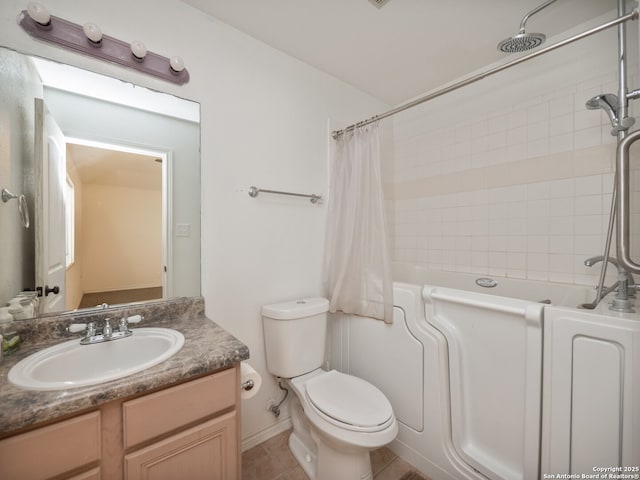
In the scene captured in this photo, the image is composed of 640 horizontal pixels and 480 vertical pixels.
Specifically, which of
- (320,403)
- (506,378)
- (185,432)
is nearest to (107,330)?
(185,432)

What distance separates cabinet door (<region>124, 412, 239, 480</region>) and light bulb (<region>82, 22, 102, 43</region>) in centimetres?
148

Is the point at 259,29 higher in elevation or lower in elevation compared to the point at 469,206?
higher

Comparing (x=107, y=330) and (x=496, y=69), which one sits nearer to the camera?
(x=107, y=330)

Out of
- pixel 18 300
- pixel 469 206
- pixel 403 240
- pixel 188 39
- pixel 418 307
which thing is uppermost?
pixel 188 39

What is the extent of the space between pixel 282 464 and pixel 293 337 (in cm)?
65

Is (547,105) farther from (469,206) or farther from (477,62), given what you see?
(469,206)

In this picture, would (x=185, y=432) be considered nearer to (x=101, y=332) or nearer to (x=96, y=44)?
(x=101, y=332)

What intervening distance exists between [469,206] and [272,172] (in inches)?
57.7

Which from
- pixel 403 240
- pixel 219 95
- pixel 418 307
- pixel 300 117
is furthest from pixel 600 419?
pixel 219 95

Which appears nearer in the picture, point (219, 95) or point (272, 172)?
point (219, 95)

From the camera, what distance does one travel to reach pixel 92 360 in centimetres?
97

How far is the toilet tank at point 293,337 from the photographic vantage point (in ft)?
4.83

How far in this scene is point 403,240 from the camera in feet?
7.99

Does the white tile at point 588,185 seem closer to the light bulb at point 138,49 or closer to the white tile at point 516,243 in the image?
the white tile at point 516,243
